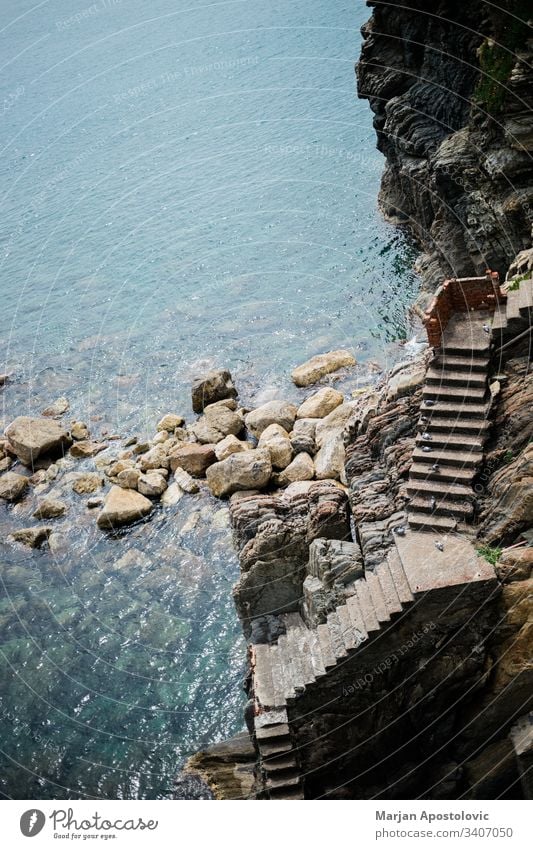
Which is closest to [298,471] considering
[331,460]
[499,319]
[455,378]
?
[331,460]

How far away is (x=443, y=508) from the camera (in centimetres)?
1930

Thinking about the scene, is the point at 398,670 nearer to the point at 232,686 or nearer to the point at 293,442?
the point at 232,686

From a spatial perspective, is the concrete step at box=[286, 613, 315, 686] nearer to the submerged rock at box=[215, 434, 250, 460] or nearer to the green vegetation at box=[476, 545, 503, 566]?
the green vegetation at box=[476, 545, 503, 566]

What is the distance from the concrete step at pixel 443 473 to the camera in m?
19.5

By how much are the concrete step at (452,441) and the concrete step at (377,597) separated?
3746 millimetres

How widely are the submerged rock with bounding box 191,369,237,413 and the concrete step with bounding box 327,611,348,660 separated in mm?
18167

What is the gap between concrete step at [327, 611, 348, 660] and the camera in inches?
707

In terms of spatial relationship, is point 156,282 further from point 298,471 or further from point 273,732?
point 273,732

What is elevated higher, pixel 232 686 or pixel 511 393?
pixel 511 393

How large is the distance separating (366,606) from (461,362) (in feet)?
23.0

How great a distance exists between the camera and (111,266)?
164ft
